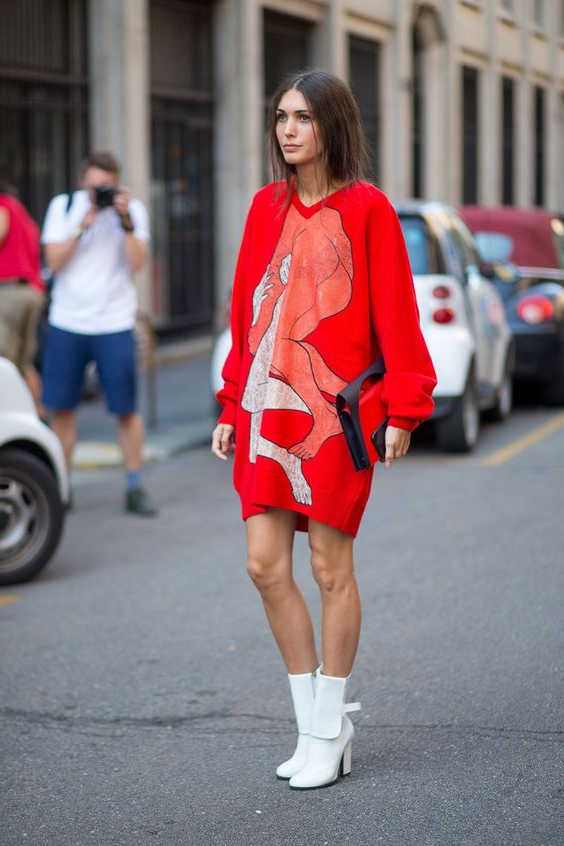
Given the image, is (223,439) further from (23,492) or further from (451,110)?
(451,110)

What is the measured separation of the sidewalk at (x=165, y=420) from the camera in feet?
35.7

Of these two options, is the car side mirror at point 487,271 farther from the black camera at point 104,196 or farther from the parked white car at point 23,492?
the parked white car at point 23,492

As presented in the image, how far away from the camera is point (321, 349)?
404cm

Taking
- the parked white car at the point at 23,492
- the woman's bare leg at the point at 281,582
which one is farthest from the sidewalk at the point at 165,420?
the woman's bare leg at the point at 281,582

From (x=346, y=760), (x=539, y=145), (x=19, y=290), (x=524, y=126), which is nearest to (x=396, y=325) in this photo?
(x=346, y=760)

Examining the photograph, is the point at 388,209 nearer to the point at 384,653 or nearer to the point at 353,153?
the point at 353,153

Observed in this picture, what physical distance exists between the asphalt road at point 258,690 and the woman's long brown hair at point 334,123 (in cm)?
160

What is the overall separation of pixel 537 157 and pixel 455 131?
870cm

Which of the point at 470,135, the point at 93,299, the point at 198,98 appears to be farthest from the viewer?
the point at 470,135

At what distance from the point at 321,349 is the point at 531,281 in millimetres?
9199

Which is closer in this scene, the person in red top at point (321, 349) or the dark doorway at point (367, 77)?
the person in red top at point (321, 349)

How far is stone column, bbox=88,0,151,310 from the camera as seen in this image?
16469mm

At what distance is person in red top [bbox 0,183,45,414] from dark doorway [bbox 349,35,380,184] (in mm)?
14492

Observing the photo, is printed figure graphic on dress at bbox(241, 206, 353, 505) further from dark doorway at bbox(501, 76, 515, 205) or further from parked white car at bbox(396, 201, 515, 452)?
dark doorway at bbox(501, 76, 515, 205)
